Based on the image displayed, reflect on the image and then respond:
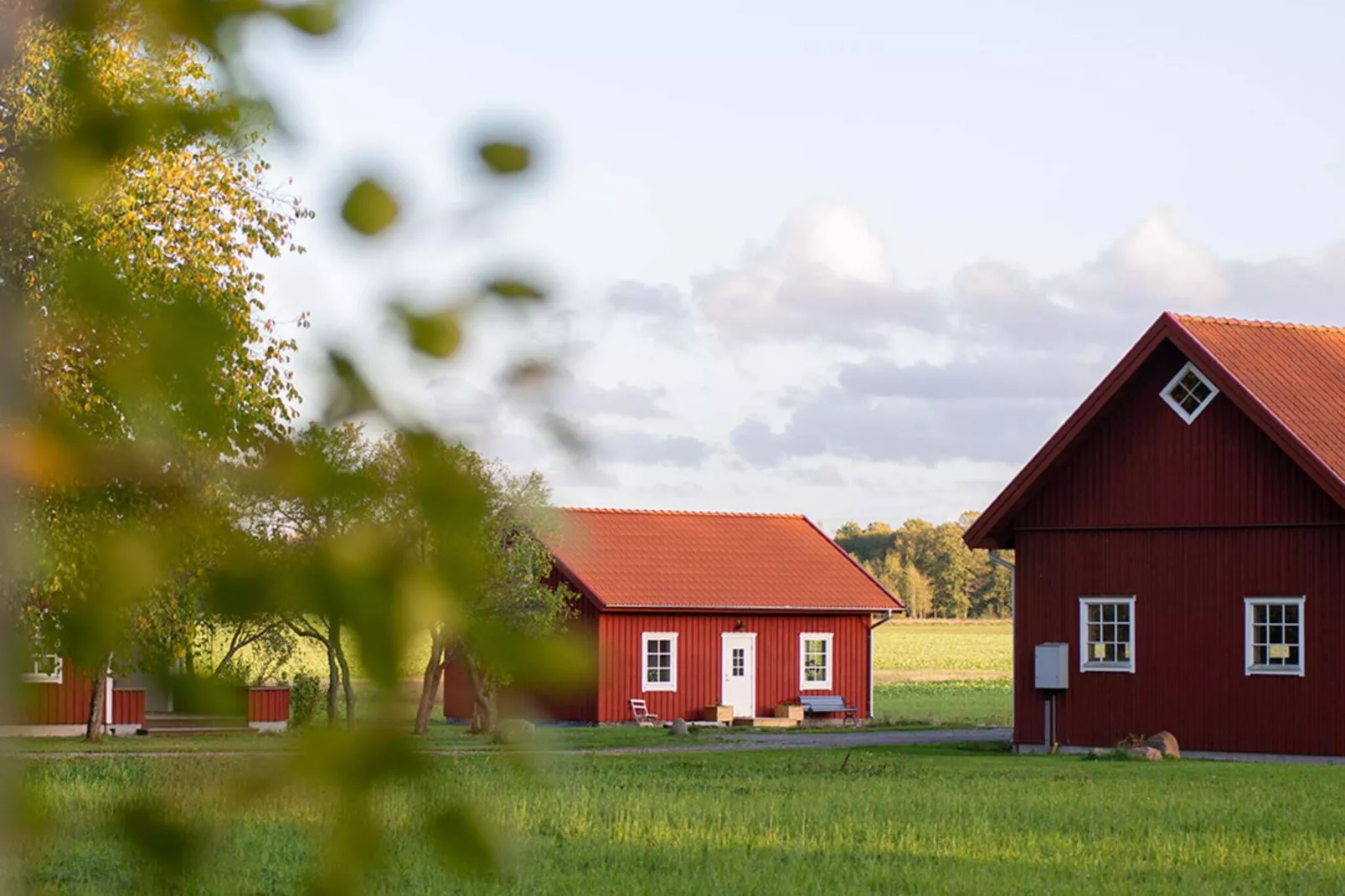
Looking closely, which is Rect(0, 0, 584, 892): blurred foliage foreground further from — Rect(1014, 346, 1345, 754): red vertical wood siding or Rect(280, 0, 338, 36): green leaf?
Rect(1014, 346, 1345, 754): red vertical wood siding

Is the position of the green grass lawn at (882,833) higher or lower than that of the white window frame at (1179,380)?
lower

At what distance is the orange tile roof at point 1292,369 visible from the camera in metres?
26.0

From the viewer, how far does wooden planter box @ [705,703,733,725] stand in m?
41.3

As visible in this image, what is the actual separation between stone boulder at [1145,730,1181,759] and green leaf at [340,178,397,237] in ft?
85.7

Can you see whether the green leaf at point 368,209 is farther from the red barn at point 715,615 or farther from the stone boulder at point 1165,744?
the red barn at point 715,615

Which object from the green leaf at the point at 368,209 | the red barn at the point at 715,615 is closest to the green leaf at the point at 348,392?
the green leaf at the point at 368,209

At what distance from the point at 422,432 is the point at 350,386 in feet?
0.25

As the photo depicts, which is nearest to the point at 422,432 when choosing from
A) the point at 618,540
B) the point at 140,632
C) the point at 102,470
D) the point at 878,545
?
the point at 102,470

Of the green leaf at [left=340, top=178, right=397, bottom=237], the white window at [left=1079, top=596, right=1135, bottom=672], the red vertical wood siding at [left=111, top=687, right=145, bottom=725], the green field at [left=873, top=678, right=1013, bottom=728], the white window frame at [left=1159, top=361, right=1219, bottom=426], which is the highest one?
the white window frame at [left=1159, top=361, right=1219, bottom=426]

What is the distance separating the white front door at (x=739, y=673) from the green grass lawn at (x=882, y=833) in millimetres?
17307

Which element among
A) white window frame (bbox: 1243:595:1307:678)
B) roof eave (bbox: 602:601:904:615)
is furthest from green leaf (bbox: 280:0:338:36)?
roof eave (bbox: 602:601:904:615)

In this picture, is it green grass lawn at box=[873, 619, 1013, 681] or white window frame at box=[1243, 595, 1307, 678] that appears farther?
green grass lawn at box=[873, 619, 1013, 681]

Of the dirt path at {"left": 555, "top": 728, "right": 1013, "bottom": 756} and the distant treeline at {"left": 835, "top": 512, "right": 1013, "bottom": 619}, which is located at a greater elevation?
the distant treeline at {"left": 835, "top": 512, "right": 1013, "bottom": 619}

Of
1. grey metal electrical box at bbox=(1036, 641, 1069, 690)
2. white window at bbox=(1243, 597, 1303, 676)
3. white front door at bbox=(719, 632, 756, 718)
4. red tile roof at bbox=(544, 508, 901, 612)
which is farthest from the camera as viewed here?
white front door at bbox=(719, 632, 756, 718)
